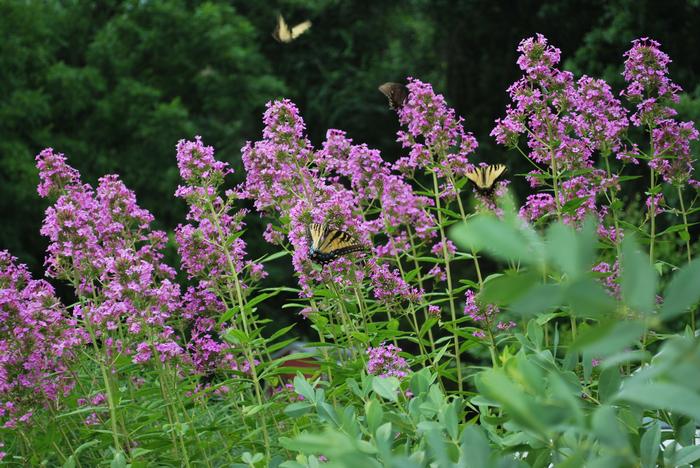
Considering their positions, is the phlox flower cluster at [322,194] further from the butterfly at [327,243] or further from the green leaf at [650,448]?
the green leaf at [650,448]

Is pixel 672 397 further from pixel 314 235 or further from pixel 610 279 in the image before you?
pixel 610 279

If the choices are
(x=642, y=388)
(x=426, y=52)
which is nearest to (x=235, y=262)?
(x=642, y=388)

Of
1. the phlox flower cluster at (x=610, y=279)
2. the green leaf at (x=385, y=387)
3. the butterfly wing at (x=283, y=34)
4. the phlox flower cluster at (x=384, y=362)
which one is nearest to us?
the green leaf at (x=385, y=387)

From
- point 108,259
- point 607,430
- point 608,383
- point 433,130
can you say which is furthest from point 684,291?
point 433,130

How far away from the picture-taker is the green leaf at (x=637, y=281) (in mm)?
750

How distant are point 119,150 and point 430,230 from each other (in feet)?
46.8

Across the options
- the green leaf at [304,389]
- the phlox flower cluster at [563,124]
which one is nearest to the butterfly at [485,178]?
the phlox flower cluster at [563,124]

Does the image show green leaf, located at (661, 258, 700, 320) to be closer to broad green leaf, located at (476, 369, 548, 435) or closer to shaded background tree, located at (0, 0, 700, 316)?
broad green leaf, located at (476, 369, 548, 435)

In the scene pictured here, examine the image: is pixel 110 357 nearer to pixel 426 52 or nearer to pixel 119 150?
pixel 119 150

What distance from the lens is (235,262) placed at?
3.60 m

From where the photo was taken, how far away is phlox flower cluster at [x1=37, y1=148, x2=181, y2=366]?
3053 millimetres

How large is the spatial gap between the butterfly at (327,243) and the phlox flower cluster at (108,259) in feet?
1.85

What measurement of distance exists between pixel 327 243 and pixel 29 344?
3.95 feet

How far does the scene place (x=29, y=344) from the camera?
3287 mm
